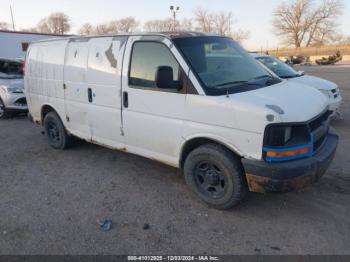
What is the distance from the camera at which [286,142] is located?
331cm

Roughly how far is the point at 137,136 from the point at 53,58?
2.46 metres

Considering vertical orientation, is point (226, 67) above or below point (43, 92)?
above

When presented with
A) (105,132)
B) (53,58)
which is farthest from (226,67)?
(53,58)

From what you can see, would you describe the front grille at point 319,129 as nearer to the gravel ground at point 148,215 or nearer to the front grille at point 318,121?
the front grille at point 318,121

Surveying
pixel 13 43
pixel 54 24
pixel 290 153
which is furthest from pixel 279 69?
pixel 54 24

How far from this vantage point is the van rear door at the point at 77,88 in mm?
5082

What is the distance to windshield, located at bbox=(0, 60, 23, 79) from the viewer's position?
382 inches

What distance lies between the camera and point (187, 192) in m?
4.35

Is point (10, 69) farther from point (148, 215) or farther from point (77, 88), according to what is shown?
point (148, 215)

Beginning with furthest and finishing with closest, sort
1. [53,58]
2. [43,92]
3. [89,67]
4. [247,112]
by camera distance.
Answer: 1. [43,92]
2. [53,58]
3. [89,67]
4. [247,112]

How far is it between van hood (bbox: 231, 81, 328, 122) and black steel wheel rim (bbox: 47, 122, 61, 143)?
400 cm

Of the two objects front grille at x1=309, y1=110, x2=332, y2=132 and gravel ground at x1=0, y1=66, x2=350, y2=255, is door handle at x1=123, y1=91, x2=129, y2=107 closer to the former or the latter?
gravel ground at x1=0, y1=66, x2=350, y2=255

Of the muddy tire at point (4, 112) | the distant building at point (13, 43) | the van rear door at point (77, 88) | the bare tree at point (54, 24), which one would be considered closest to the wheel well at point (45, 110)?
the van rear door at point (77, 88)

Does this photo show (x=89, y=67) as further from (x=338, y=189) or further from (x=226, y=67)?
(x=338, y=189)
